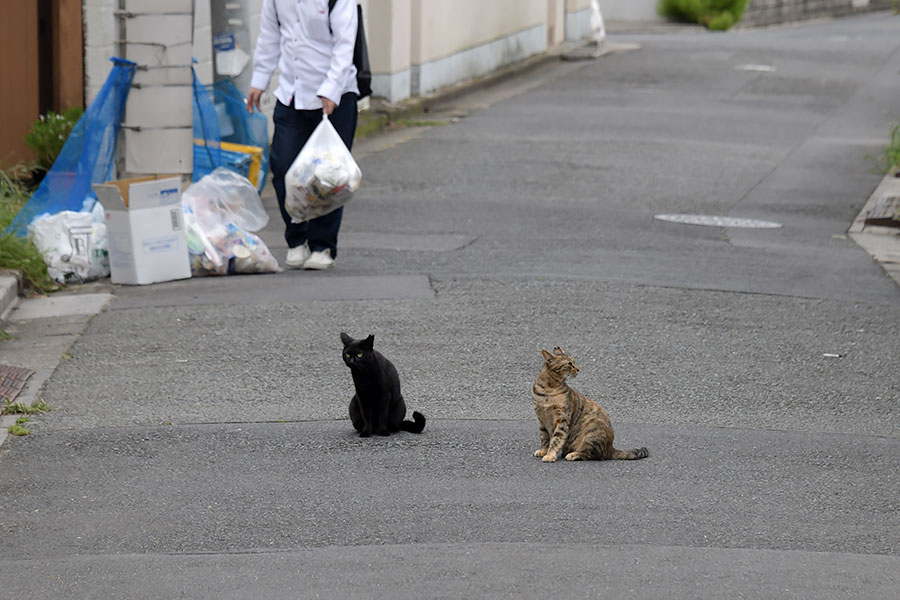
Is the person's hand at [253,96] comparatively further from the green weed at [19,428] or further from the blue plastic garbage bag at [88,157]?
the green weed at [19,428]

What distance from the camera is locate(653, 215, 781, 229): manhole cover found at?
1163 cm

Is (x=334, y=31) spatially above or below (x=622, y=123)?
above

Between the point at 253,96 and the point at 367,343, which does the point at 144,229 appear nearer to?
the point at 253,96

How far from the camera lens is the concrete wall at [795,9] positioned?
Answer: 36.8m

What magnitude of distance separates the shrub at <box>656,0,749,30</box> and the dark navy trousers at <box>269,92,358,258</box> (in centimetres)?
2738

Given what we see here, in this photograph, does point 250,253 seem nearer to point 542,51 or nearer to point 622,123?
point 622,123

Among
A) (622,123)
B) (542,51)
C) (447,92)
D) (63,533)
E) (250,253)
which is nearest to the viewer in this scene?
(63,533)

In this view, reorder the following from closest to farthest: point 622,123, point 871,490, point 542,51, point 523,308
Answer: point 871,490 < point 523,308 < point 622,123 < point 542,51

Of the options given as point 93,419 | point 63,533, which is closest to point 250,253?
point 93,419

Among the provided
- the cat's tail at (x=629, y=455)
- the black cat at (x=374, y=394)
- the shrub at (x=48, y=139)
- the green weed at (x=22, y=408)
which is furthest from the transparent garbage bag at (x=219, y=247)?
the cat's tail at (x=629, y=455)

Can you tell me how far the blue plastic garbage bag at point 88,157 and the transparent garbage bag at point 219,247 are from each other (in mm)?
645

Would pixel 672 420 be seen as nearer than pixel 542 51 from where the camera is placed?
Yes

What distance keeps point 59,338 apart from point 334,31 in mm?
2646

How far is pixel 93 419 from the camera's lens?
6.34 metres
